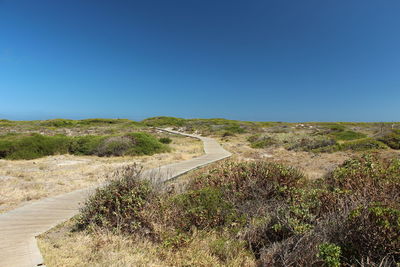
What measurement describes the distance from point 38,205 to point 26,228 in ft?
5.27

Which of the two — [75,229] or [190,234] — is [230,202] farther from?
[75,229]

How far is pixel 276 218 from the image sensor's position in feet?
13.0

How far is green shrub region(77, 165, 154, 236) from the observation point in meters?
4.21

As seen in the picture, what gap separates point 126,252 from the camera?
3.46 metres

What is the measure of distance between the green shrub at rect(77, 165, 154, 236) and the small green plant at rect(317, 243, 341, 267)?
2.80m

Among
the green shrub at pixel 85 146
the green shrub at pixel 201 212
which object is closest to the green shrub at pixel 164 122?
the green shrub at pixel 85 146

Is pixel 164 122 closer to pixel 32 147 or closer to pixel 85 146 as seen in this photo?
pixel 85 146

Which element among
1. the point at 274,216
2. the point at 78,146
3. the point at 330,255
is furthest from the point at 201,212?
the point at 78,146

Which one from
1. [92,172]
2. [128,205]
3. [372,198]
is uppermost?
[372,198]

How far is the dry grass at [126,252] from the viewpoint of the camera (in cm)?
323

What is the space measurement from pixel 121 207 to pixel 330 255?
369 cm

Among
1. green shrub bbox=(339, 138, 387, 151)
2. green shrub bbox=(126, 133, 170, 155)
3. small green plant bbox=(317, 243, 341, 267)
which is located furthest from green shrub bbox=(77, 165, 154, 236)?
green shrub bbox=(339, 138, 387, 151)

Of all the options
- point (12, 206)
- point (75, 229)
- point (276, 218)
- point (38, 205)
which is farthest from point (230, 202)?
point (12, 206)

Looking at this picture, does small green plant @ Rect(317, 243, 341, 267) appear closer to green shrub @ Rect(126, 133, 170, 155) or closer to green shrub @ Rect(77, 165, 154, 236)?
green shrub @ Rect(77, 165, 154, 236)
